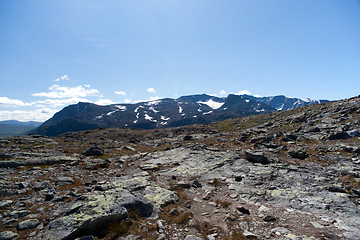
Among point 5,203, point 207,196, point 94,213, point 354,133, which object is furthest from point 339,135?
point 5,203

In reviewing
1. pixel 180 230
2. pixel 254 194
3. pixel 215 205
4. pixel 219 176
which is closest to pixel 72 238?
pixel 180 230

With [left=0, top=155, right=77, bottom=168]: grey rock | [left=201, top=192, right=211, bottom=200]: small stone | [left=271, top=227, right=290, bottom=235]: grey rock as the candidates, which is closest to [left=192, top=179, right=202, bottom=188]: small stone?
[left=201, top=192, right=211, bottom=200]: small stone

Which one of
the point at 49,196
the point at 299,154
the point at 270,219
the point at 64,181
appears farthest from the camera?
the point at 299,154

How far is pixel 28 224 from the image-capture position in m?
8.83

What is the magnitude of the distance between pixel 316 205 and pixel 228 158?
12799 millimetres

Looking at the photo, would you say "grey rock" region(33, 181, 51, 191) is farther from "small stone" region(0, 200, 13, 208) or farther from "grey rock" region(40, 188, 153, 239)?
"grey rock" region(40, 188, 153, 239)

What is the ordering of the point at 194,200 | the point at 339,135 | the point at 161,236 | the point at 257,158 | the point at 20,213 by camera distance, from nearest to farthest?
the point at 161,236 < the point at 20,213 < the point at 194,200 < the point at 257,158 < the point at 339,135

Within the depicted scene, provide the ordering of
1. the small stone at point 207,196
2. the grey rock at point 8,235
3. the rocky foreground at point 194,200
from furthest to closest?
the small stone at point 207,196 → the rocky foreground at point 194,200 → the grey rock at point 8,235

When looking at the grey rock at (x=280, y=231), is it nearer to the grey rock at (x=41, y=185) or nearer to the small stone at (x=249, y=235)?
the small stone at (x=249, y=235)

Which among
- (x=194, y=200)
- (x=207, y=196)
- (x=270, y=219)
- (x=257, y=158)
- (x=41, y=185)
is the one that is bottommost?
(x=194, y=200)

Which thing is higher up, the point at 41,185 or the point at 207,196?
the point at 41,185

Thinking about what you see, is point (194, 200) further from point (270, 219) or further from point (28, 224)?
point (28, 224)

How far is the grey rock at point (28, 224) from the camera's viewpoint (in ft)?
28.3

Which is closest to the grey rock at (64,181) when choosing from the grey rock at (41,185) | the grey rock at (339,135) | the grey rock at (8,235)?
the grey rock at (41,185)
